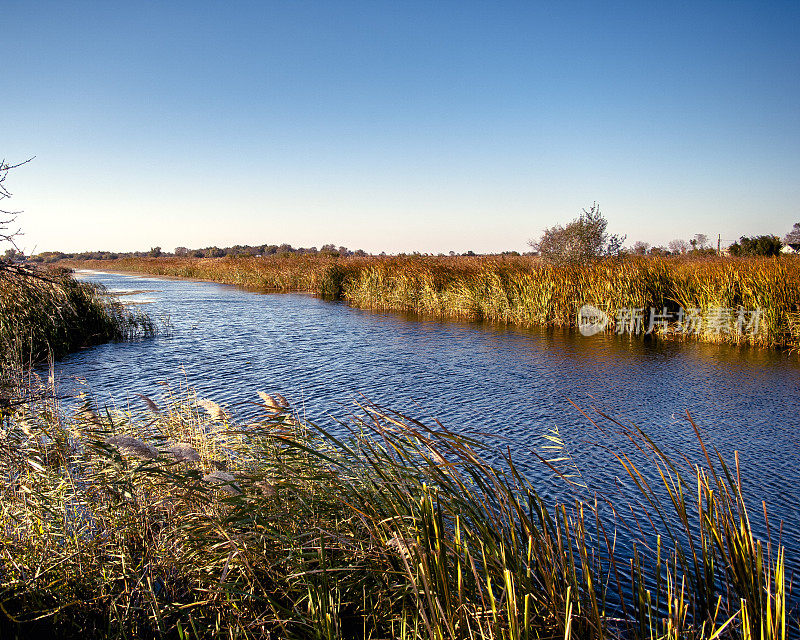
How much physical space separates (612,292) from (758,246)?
32.9 meters

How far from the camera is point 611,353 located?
15.5 m

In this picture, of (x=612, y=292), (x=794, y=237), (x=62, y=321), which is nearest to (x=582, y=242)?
(x=612, y=292)

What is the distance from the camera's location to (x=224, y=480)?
10.7 feet

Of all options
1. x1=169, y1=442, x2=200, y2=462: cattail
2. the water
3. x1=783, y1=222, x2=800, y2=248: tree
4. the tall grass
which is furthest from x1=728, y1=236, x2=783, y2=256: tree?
x1=169, y1=442, x2=200, y2=462: cattail

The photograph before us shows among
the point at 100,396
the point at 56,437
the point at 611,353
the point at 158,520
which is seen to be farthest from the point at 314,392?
the point at 611,353

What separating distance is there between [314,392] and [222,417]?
6.73 meters

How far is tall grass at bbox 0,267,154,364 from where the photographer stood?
520 inches

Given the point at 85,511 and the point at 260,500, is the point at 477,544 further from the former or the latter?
the point at 85,511

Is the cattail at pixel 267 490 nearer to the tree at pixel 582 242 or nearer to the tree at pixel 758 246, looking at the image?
the tree at pixel 582 242

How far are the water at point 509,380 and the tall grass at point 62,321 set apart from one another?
72 cm

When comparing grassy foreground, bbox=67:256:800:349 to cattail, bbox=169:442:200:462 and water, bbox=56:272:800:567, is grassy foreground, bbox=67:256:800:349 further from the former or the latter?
cattail, bbox=169:442:200:462

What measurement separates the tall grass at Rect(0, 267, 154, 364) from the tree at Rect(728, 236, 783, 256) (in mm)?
43311

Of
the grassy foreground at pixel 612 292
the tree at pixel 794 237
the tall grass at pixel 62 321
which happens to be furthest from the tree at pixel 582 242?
the tree at pixel 794 237

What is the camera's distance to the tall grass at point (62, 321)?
13203 mm
